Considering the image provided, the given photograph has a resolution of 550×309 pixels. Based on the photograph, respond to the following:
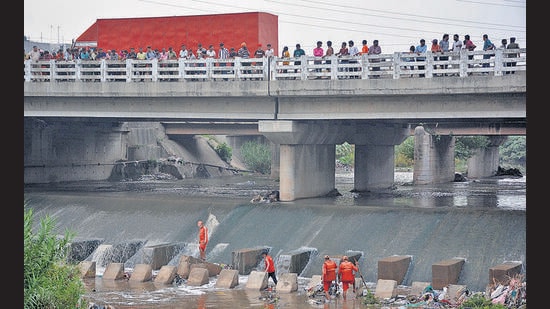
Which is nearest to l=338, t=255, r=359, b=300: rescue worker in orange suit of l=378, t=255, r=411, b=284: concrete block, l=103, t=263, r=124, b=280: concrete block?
l=378, t=255, r=411, b=284: concrete block

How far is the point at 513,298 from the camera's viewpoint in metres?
24.3

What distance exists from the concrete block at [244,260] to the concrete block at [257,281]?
199 cm

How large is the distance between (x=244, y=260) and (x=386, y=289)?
6.18 m

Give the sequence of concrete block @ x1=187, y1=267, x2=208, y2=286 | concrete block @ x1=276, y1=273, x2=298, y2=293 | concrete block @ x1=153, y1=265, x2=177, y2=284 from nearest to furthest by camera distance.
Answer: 1. concrete block @ x1=276, y1=273, x2=298, y2=293
2. concrete block @ x1=187, y1=267, x2=208, y2=286
3. concrete block @ x1=153, y1=265, x2=177, y2=284

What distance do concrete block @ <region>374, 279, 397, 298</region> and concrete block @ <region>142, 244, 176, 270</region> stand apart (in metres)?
9.23

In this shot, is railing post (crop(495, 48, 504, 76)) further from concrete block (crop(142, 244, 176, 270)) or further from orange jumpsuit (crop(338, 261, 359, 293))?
concrete block (crop(142, 244, 176, 270))

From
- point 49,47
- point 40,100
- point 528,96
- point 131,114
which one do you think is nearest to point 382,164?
point 131,114

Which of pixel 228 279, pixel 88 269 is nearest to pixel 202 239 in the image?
pixel 228 279

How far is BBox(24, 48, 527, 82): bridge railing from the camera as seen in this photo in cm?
3359

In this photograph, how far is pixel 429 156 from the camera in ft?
187

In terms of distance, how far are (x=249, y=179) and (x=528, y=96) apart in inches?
2073

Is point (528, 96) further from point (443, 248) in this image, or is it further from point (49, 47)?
point (49, 47)

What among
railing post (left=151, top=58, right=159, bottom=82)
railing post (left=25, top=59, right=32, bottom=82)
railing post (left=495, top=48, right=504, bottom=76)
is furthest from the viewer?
railing post (left=25, top=59, right=32, bottom=82)

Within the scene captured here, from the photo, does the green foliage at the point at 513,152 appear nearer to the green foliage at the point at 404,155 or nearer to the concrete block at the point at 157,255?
the green foliage at the point at 404,155
